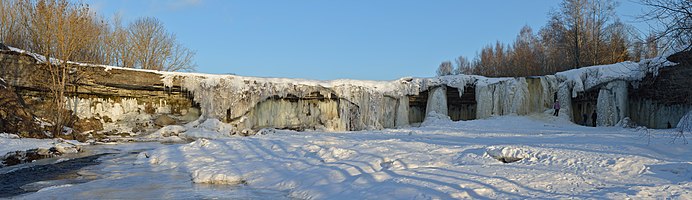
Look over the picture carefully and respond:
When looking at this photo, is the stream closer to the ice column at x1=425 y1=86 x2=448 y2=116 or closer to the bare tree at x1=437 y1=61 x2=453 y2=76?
the ice column at x1=425 y1=86 x2=448 y2=116

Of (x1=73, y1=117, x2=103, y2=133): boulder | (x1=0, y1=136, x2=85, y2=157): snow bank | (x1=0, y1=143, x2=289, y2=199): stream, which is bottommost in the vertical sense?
(x1=0, y1=143, x2=289, y2=199): stream

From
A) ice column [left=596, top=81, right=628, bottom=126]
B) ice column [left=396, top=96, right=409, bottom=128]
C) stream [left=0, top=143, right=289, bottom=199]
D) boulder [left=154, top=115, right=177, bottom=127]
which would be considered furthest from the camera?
ice column [left=396, top=96, right=409, bottom=128]

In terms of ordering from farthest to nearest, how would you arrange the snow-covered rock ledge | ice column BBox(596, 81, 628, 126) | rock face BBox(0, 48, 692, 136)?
1. ice column BBox(596, 81, 628, 126)
2. rock face BBox(0, 48, 692, 136)
3. the snow-covered rock ledge

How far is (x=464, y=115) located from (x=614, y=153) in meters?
18.3

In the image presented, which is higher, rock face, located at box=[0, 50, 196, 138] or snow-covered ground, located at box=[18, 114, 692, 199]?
rock face, located at box=[0, 50, 196, 138]

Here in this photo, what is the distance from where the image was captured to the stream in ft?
24.2

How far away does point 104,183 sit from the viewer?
28.2 ft

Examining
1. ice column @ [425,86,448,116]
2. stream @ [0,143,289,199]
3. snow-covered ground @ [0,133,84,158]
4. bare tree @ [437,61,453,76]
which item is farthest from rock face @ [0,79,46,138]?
bare tree @ [437,61,453,76]

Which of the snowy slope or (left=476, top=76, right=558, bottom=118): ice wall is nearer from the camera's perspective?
the snowy slope

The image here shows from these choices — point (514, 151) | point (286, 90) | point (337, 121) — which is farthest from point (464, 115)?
point (514, 151)

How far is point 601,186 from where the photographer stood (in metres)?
5.78

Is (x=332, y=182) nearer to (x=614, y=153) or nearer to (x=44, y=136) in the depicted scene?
(x=614, y=153)

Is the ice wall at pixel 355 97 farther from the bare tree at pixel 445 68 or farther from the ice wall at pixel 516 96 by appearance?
the bare tree at pixel 445 68

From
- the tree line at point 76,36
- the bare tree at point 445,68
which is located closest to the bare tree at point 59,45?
the tree line at point 76,36
